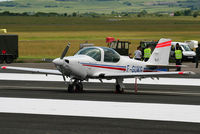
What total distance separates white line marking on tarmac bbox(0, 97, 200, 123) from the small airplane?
2.17m

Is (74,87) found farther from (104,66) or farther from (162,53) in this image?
(162,53)

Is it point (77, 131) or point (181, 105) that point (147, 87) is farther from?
point (77, 131)

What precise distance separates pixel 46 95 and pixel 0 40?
78.2 ft

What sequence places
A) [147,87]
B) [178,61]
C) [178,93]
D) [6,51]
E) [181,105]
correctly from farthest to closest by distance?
[6,51] < [178,61] < [147,87] < [178,93] < [181,105]

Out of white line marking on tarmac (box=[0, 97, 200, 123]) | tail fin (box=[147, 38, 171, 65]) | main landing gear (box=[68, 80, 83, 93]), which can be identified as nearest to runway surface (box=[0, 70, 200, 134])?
white line marking on tarmac (box=[0, 97, 200, 123])

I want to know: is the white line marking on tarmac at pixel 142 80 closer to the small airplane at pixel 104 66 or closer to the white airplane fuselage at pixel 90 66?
the small airplane at pixel 104 66

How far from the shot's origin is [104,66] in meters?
18.5

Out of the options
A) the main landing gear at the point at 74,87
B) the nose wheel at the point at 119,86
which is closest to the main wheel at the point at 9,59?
the main landing gear at the point at 74,87

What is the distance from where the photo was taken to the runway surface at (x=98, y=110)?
10.7m

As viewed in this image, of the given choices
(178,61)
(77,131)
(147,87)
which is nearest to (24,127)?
(77,131)

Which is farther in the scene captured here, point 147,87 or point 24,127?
point 147,87

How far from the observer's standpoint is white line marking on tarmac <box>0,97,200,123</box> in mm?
12664

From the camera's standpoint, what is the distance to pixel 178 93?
62.1 feet

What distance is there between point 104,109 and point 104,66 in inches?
190
